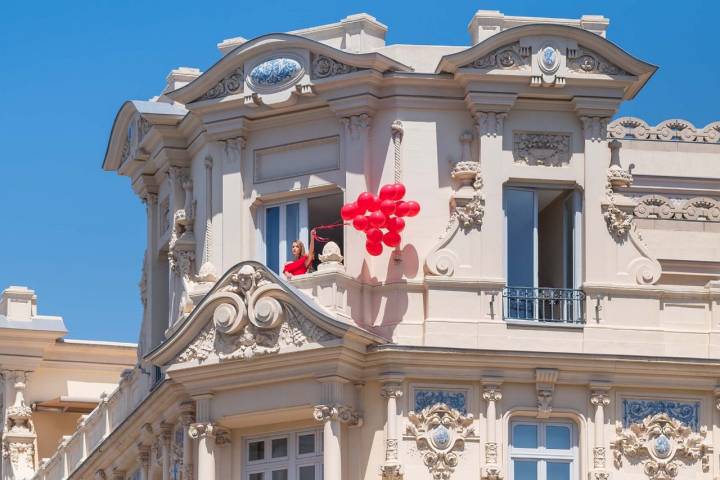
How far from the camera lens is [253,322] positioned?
5122 cm

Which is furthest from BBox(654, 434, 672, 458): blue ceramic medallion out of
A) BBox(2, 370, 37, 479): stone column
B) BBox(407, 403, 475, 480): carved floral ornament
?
BBox(2, 370, 37, 479): stone column

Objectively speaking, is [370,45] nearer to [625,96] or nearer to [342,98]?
[342,98]

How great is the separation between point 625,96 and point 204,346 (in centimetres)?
1030

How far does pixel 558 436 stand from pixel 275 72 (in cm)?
973

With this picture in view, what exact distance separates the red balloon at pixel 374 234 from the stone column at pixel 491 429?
12.0ft

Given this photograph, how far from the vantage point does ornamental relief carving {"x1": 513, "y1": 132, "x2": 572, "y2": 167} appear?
52.8 metres

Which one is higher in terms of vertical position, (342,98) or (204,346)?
(342,98)

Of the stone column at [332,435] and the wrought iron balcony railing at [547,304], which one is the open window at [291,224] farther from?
the stone column at [332,435]

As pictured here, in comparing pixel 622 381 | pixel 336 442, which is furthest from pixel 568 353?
pixel 336 442

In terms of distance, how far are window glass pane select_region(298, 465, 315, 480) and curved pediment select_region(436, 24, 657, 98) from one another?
8677 mm

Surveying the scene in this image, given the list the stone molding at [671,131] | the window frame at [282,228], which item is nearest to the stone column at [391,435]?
the window frame at [282,228]

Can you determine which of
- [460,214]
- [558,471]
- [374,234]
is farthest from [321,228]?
[558,471]

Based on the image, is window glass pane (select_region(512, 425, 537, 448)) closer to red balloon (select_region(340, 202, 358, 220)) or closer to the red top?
red balloon (select_region(340, 202, 358, 220))

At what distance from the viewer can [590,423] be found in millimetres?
51250
